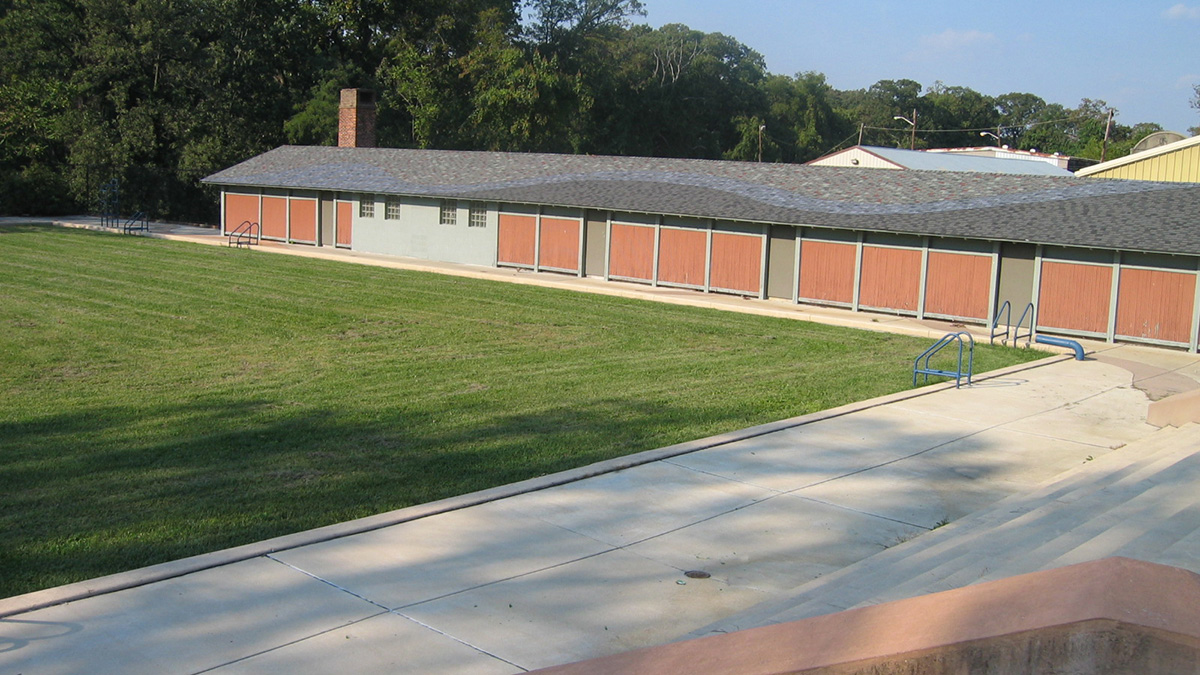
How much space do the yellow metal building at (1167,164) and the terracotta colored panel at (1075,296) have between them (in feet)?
27.7

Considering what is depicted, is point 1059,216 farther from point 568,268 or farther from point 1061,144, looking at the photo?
point 1061,144

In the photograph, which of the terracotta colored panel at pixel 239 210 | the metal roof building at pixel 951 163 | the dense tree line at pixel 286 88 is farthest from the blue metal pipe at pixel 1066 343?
the dense tree line at pixel 286 88

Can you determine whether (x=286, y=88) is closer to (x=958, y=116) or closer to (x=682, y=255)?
(x=682, y=255)

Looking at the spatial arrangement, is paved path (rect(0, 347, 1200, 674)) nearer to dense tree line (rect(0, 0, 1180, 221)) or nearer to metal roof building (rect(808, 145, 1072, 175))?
metal roof building (rect(808, 145, 1072, 175))

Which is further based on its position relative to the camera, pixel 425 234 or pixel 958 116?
pixel 958 116

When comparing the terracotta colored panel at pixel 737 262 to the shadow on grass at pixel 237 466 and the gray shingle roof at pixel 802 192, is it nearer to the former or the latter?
the gray shingle roof at pixel 802 192

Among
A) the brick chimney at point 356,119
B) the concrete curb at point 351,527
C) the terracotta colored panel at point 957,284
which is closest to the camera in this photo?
the concrete curb at point 351,527

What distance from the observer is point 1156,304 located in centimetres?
2414

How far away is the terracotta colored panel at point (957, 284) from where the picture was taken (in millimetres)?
26625

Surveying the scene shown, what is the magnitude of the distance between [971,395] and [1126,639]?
13309mm

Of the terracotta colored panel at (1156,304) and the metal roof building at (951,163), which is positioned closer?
the terracotta colored panel at (1156,304)

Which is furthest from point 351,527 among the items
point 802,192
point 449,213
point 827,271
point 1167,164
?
point 449,213

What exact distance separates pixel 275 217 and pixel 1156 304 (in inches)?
1268

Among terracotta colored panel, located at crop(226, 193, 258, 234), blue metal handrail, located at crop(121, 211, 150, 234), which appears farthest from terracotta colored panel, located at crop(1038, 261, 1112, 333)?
blue metal handrail, located at crop(121, 211, 150, 234)
